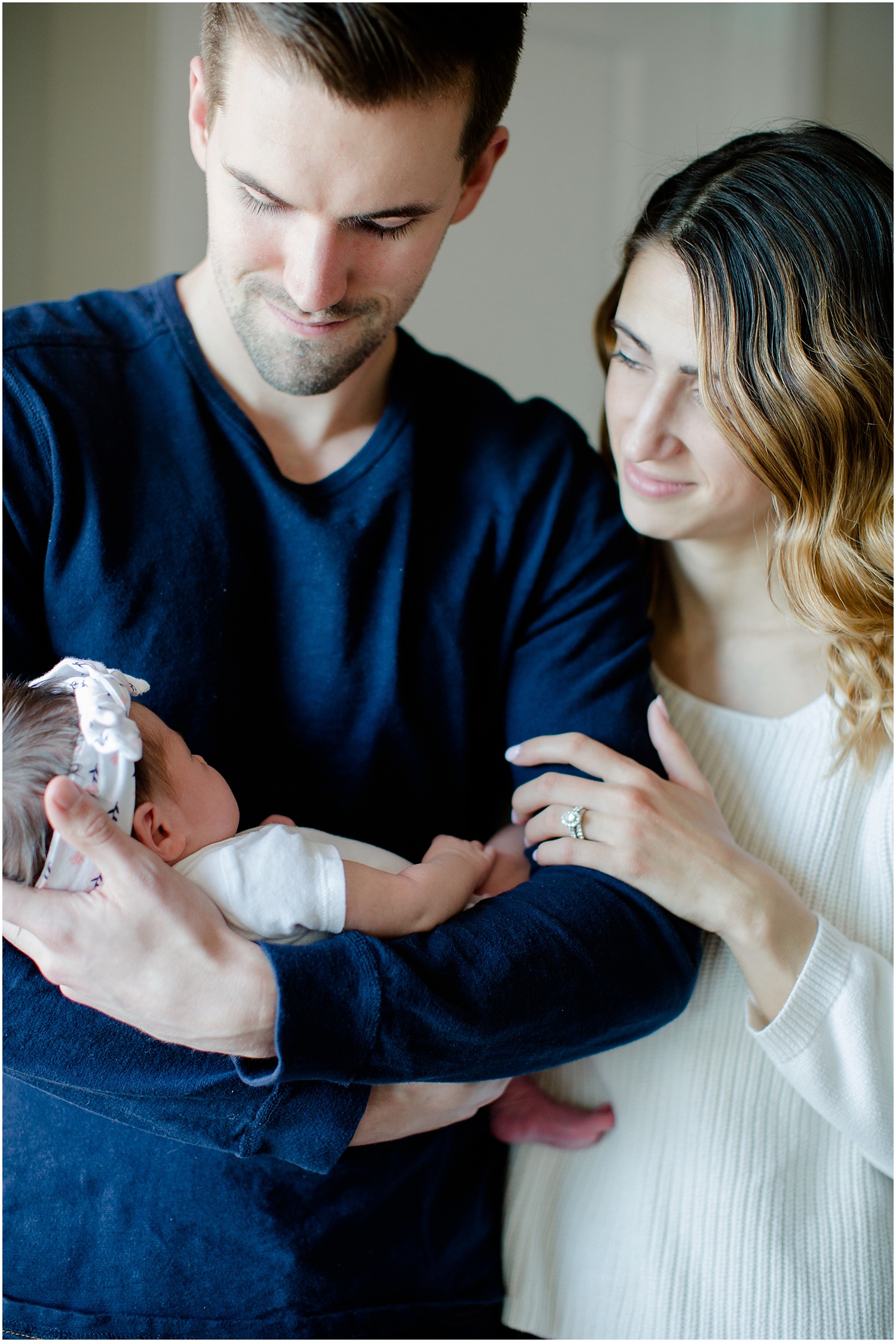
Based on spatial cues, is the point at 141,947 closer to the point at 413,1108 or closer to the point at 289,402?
the point at 413,1108

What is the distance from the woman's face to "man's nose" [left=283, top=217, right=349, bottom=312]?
470mm

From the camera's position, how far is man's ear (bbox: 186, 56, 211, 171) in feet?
3.95

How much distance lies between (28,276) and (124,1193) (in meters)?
1.79

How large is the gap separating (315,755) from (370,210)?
684 millimetres

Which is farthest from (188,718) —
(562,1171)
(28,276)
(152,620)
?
(28,276)

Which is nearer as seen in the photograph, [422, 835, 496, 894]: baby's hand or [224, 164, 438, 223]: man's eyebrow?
[224, 164, 438, 223]: man's eyebrow

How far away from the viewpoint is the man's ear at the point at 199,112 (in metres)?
1.21

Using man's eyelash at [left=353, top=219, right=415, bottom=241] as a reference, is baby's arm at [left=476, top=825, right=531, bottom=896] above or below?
below

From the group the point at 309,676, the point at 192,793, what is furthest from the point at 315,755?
the point at 192,793

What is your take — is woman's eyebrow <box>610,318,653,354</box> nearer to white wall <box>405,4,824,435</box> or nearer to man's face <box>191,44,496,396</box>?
man's face <box>191,44,496,396</box>

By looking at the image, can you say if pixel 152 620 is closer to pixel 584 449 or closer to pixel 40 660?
pixel 40 660

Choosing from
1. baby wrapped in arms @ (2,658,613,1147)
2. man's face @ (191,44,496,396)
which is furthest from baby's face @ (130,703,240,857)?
man's face @ (191,44,496,396)

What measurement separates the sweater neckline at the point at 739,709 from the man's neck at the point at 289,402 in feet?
2.00

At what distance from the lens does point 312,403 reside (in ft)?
4.54
